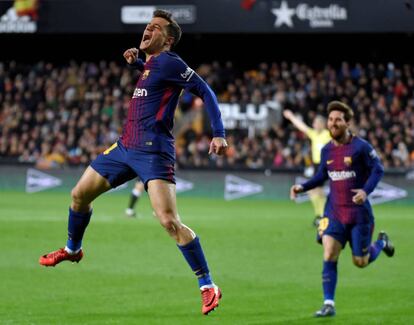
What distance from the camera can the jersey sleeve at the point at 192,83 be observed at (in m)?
8.05

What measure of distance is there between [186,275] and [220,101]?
68.8 ft

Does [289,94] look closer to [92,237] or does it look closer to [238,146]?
[238,146]

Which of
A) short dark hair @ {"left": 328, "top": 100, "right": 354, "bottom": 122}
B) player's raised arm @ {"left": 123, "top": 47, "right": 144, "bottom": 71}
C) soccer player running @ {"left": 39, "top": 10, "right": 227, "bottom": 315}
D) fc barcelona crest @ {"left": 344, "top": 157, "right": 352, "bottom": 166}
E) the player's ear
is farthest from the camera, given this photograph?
fc barcelona crest @ {"left": 344, "top": 157, "right": 352, "bottom": 166}

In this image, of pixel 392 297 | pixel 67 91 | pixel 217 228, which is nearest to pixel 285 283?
pixel 392 297

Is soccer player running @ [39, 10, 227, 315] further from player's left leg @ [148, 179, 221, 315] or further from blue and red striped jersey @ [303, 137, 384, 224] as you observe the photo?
blue and red striped jersey @ [303, 137, 384, 224]

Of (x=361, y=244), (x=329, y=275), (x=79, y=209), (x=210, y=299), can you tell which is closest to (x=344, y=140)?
(x=361, y=244)

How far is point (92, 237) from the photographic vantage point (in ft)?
57.5

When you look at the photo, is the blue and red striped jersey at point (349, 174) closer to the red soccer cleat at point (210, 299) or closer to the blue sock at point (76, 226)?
the red soccer cleat at point (210, 299)

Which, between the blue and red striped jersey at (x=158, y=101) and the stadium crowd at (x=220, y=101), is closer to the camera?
the blue and red striped jersey at (x=158, y=101)

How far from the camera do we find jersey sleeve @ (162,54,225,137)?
26.4 ft

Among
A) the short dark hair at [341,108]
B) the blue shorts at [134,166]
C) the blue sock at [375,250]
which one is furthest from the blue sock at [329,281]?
the blue shorts at [134,166]

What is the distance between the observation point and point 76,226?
866 cm

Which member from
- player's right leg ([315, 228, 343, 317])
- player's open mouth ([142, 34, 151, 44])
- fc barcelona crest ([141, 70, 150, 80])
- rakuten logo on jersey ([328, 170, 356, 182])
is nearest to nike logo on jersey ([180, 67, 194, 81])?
fc barcelona crest ([141, 70, 150, 80])

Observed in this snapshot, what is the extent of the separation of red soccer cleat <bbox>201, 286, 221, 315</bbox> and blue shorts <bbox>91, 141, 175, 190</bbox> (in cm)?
99
